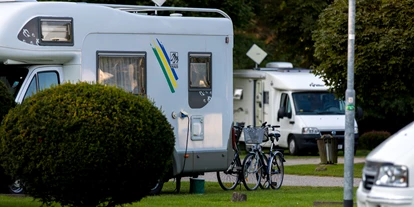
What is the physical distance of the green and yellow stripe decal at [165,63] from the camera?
15844mm

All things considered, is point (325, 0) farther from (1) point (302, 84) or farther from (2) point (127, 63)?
(2) point (127, 63)

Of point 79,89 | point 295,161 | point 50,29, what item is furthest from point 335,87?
point 79,89

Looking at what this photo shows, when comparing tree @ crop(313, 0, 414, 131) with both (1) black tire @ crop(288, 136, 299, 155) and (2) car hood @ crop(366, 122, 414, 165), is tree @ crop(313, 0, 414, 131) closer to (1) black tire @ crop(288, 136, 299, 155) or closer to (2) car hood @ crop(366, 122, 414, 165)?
(1) black tire @ crop(288, 136, 299, 155)

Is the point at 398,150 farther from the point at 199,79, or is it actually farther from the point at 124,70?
the point at 199,79

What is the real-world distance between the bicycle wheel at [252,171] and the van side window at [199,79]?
1639 mm

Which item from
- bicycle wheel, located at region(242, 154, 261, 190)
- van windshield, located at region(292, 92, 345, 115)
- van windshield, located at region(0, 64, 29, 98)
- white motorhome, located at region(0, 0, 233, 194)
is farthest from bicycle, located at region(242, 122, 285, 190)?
van windshield, located at region(292, 92, 345, 115)

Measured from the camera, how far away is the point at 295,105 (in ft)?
95.8

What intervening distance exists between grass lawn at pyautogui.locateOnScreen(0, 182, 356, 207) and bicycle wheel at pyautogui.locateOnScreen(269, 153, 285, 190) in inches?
5.8

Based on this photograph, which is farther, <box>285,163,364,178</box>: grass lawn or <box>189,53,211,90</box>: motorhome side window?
<box>285,163,364,178</box>: grass lawn

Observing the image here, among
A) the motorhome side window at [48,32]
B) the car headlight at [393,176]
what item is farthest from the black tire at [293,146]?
the car headlight at [393,176]

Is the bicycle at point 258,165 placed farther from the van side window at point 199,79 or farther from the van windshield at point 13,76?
the van windshield at point 13,76

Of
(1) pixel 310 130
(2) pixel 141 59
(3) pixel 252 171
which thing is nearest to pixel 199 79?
(2) pixel 141 59

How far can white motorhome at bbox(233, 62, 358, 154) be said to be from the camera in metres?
28.7

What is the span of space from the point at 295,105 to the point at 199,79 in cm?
1310
